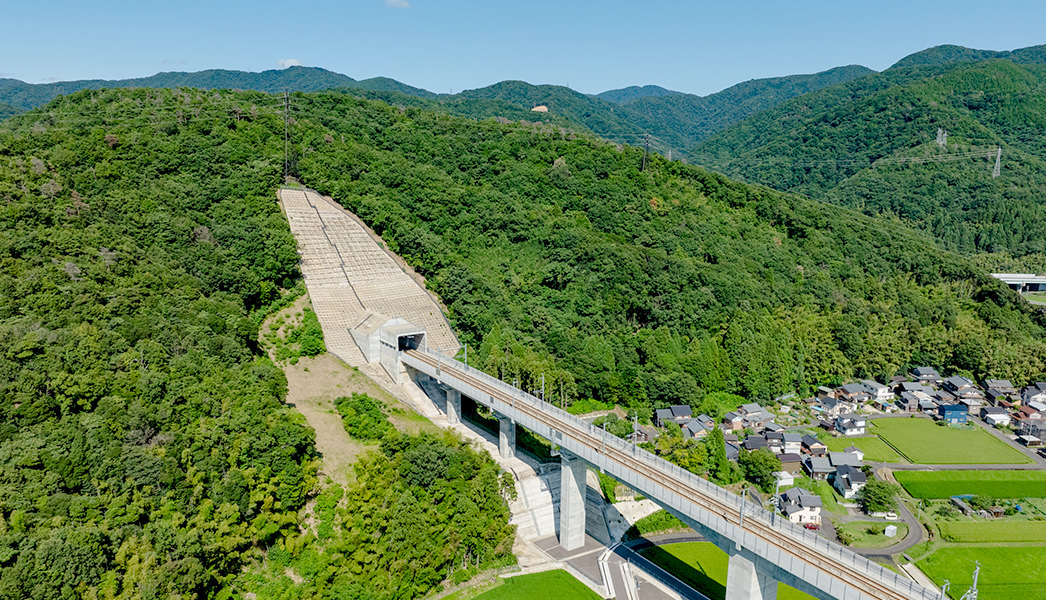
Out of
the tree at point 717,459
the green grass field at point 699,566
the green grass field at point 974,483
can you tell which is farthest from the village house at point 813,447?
the green grass field at point 699,566

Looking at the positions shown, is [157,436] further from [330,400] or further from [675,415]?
[675,415]

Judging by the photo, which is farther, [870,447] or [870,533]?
[870,447]

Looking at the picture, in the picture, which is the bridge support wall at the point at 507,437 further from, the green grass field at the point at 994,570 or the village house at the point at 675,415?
the green grass field at the point at 994,570

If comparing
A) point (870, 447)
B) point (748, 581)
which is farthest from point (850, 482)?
point (748, 581)

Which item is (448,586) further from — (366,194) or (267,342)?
(366,194)

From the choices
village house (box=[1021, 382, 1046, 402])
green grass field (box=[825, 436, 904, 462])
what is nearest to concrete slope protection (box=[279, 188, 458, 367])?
green grass field (box=[825, 436, 904, 462])

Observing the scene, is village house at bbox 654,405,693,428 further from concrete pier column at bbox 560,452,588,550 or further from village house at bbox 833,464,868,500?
concrete pier column at bbox 560,452,588,550

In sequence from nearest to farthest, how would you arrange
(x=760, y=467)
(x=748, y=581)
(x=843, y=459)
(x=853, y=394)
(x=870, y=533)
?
(x=748, y=581), (x=870, y=533), (x=760, y=467), (x=843, y=459), (x=853, y=394)
